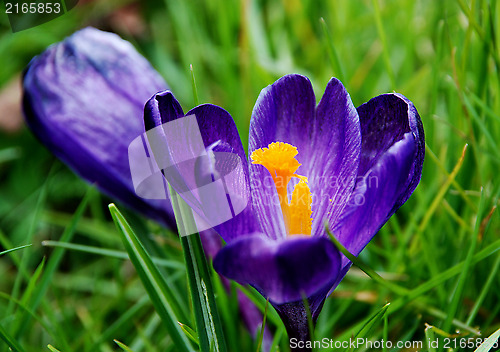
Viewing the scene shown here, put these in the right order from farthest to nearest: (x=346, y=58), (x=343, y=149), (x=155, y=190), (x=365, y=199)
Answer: (x=346, y=58) < (x=155, y=190) < (x=343, y=149) < (x=365, y=199)

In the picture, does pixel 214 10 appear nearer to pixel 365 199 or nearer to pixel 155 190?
Result: pixel 155 190

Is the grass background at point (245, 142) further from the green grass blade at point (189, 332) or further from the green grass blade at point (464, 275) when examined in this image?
the green grass blade at point (189, 332)

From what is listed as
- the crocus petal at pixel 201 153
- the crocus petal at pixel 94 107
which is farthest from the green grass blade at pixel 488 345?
the crocus petal at pixel 94 107

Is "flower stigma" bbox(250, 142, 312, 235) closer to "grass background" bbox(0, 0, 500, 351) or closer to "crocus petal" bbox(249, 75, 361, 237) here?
"crocus petal" bbox(249, 75, 361, 237)

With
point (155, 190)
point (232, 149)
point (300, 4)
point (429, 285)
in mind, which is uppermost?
point (300, 4)

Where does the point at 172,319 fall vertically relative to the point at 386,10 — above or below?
below

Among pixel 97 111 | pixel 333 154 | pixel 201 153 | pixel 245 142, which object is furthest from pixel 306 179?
pixel 245 142

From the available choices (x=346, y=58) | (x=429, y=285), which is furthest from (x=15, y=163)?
(x=429, y=285)
